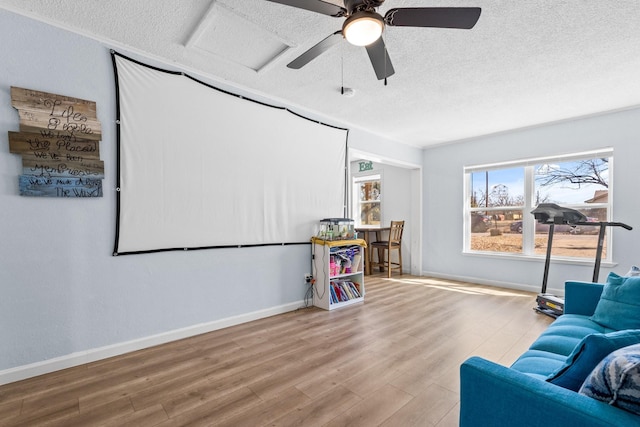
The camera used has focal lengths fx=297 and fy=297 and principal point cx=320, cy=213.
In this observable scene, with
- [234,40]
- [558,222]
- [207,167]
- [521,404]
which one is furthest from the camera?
[558,222]

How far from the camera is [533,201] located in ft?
15.1

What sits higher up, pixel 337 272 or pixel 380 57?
pixel 380 57

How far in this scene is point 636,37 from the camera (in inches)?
92.3

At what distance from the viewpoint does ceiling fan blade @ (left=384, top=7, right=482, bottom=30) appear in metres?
1.55

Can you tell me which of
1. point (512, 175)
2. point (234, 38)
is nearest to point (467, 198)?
point (512, 175)

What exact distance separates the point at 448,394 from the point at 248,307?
210 cm

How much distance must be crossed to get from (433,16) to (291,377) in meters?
2.44

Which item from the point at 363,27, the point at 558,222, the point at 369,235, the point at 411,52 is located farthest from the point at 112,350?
the point at 369,235

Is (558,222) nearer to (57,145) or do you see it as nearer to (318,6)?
(318,6)

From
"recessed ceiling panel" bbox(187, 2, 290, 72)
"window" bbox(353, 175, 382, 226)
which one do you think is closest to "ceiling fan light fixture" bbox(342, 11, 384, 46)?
"recessed ceiling panel" bbox(187, 2, 290, 72)

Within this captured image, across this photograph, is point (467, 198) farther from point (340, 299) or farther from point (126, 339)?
point (126, 339)

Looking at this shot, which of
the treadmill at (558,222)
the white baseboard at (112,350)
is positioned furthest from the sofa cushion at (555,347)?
the white baseboard at (112,350)

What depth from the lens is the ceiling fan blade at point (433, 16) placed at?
1.55m

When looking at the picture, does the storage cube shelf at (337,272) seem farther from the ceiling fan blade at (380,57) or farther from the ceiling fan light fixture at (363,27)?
the ceiling fan light fixture at (363,27)
